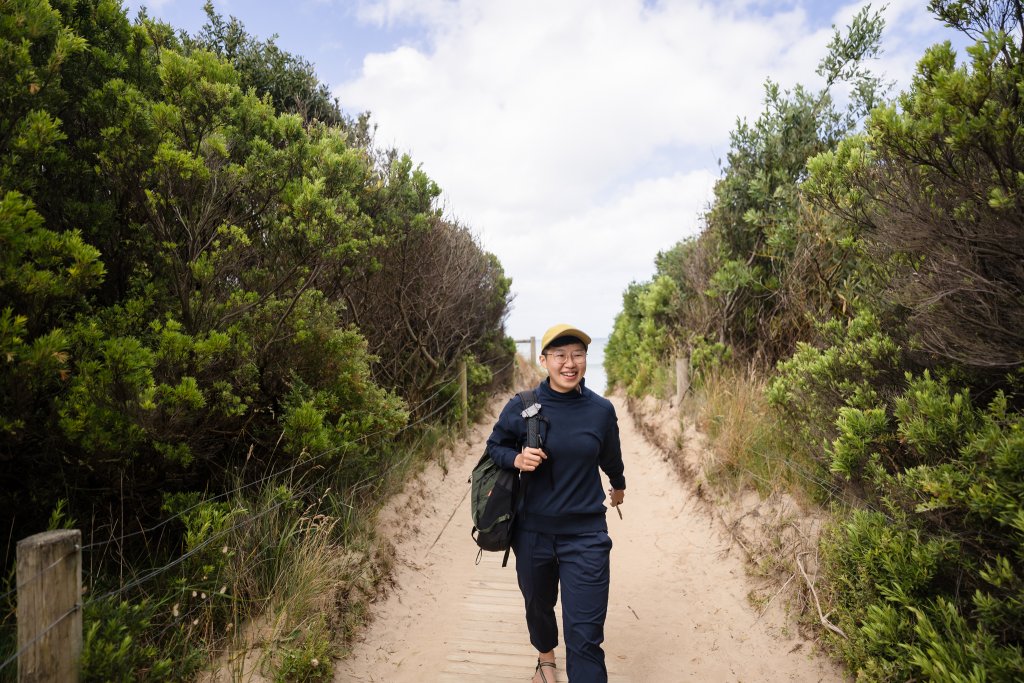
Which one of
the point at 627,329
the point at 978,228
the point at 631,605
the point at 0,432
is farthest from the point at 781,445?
the point at 627,329

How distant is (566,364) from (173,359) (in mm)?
2316

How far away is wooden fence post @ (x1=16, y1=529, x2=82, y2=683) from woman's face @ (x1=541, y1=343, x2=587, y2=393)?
230 cm

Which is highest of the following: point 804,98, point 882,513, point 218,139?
point 804,98

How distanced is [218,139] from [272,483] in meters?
2.52

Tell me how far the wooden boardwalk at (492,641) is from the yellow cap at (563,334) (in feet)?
6.61

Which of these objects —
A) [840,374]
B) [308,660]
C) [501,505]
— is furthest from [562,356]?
[840,374]

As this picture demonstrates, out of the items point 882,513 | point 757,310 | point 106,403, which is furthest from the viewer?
point 757,310

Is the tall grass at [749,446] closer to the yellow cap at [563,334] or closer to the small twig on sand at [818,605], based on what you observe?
the small twig on sand at [818,605]

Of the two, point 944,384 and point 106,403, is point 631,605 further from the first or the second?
point 106,403

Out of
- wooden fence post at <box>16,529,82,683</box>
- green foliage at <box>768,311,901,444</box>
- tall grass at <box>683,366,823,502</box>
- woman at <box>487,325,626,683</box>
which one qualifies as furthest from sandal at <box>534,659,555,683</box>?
tall grass at <box>683,366,823,502</box>

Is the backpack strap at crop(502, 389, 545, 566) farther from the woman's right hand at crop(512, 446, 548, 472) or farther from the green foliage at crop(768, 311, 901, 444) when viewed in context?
the green foliage at crop(768, 311, 901, 444)

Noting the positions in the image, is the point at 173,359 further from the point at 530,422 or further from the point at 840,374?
the point at 840,374

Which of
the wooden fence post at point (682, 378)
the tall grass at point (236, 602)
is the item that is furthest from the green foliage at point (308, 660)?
the wooden fence post at point (682, 378)

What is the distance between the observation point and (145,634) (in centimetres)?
340
